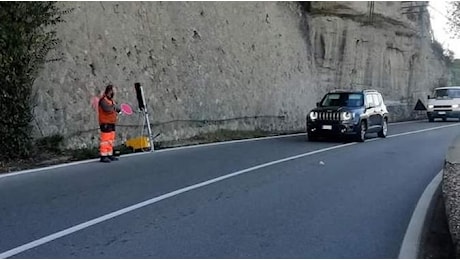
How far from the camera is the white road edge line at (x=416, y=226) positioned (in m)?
5.59

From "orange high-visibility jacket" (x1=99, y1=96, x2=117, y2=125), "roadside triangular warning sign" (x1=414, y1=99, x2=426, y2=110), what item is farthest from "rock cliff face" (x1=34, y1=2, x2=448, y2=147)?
"roadside triangular warning sign" (x1=414, y1=99, x2=426, y2=110)

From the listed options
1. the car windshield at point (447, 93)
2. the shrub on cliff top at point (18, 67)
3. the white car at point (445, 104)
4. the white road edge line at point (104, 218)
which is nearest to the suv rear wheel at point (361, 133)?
the white road edge line at point (104, 218)

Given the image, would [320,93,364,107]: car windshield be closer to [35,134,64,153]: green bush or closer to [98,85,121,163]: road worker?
[98,85,121,163]: road worker

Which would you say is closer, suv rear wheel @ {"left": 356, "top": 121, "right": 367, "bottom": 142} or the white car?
suv rear wheel @ {"left": 356, "top": 121, "right": 367, "bottom": 142}

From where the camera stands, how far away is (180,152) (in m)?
14.4

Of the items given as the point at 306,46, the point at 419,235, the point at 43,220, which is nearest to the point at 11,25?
the point at 43,220

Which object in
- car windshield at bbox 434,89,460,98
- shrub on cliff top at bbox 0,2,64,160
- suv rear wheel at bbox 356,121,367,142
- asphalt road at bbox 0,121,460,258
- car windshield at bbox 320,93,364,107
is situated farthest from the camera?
car windshield at bbox 434,89,460,98

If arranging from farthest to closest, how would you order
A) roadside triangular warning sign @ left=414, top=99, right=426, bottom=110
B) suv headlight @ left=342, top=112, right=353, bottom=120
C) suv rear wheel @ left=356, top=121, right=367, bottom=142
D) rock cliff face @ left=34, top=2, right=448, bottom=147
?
roadside triangular warning sign @ left=414, top=99, right=426, bottom=110
suv rear wheel @ left=356, top=121, right=367, bottom=142
suv headlight @ left=342, top=112, right=353, bottom=120
rock cliff face @ left=34, top=2, right=448, bottom=147

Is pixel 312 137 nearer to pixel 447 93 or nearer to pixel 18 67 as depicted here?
pixel 18 67

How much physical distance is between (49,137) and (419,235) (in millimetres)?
10061

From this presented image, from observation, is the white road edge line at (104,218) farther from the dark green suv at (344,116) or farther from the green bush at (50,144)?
the dark green suv at (344,116)

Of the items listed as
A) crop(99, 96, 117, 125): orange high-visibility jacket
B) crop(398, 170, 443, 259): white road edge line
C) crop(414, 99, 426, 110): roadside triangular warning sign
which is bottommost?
crop(414, 99, 426, 110): roadside triangular warning sign

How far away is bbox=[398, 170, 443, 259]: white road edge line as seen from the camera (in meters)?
5.59

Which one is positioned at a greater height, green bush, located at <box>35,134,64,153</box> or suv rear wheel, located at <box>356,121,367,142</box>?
green bush, located at <box>35,134,64,153</box>
